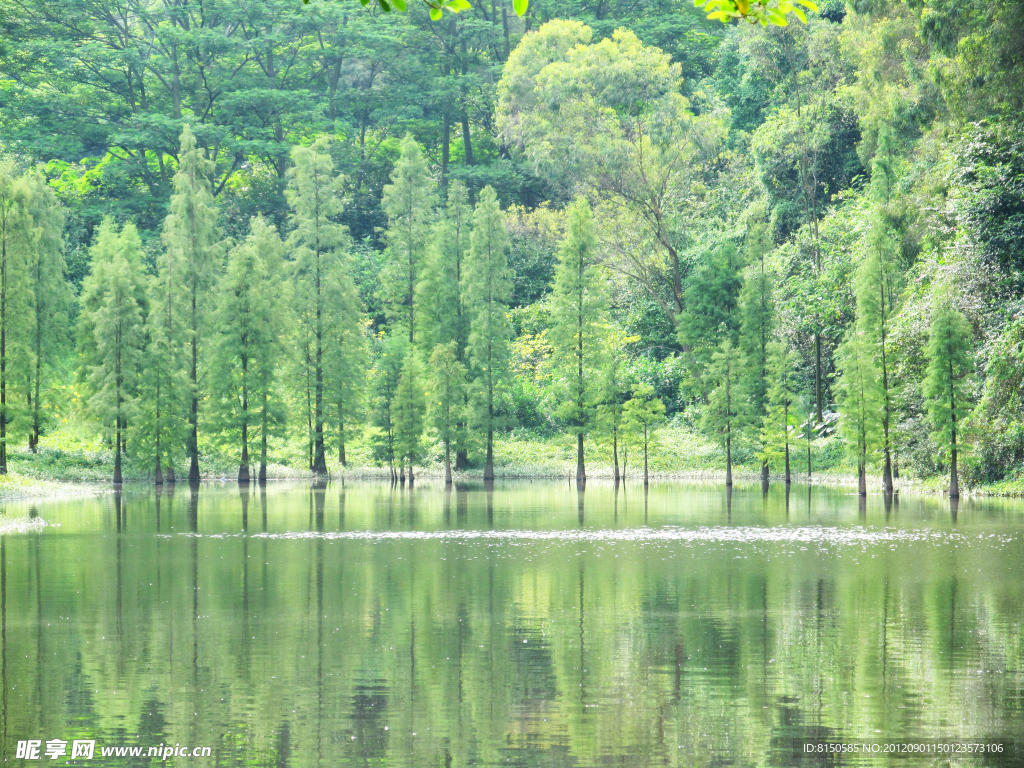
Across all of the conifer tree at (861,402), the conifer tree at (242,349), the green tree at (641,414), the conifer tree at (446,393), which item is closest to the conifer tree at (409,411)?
the conifer tree at (446,393)

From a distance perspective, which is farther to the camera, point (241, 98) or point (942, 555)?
point (241, 98)

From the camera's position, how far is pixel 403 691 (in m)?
10.6

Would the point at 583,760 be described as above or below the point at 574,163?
below

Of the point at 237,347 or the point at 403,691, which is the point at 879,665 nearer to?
A: the point at 403,691

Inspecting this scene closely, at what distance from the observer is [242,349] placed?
50125 millimetres

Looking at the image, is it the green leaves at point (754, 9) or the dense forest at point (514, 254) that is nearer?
the green leaves at point (754, 9)

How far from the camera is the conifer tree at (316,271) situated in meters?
53.6

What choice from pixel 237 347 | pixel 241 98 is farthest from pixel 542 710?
A: pixel 241 98

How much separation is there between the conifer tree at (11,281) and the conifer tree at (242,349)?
7.74 m

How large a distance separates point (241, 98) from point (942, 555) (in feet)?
185

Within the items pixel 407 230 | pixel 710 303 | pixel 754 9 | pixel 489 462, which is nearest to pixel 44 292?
pixel 407 230

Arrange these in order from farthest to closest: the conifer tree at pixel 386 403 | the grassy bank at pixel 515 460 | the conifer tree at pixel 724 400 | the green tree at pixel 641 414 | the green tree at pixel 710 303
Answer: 1. the green tree at pixel 710 303
2. the conifer tree at pixel 386 403
3. the green tree at pixel 641 414
4. the conifer tree at pixel 724 400
5. the grassy bank at pixel 515 460

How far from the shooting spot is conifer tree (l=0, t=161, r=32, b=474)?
45.3 m

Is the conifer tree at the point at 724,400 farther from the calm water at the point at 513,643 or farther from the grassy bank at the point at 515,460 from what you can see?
the calm water at the point at 513,643
